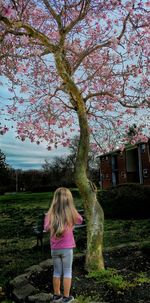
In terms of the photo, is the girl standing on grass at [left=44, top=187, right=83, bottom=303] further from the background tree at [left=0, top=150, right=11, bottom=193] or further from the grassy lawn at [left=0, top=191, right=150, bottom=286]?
the background tree at [left=0, top=150, right=11, bottom=193]

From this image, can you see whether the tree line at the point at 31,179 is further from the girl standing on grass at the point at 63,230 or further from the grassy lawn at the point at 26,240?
the girl standing on grass at the point at 63,230

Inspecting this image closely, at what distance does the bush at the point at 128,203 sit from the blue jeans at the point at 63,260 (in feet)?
42.8

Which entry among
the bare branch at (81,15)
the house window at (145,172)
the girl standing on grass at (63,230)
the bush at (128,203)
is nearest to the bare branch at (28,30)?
the bare branch at (81,15)

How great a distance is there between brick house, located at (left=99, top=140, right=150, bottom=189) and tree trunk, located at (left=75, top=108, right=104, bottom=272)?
113 ft

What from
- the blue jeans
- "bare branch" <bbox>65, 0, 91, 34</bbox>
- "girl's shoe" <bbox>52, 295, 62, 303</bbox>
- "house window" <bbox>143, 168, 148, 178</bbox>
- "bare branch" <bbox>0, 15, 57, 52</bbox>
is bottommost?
A: "girl's shoe" <bbox>52, 295, 62, 303</bbox>

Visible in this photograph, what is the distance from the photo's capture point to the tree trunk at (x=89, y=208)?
762 cm

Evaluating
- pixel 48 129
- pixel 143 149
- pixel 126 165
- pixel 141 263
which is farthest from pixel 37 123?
pixel 126 165

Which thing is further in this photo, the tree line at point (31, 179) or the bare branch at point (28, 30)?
the tree line at point (31, 179)

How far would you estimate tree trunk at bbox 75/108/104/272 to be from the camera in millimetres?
7621

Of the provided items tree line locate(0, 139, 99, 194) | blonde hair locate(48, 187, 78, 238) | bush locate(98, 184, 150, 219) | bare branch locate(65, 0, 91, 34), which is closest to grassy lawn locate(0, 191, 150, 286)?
bush locate(98, 184, 150, 219)

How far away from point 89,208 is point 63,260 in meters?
2.25

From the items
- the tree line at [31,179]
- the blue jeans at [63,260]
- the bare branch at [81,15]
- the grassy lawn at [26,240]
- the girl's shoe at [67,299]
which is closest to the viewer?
the girl's shoe at [67,299]

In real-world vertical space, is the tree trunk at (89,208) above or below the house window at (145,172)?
below

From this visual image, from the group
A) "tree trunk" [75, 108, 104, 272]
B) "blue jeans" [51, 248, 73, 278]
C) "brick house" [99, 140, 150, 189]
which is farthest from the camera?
"brick house" [99, 140, 150, 189]
